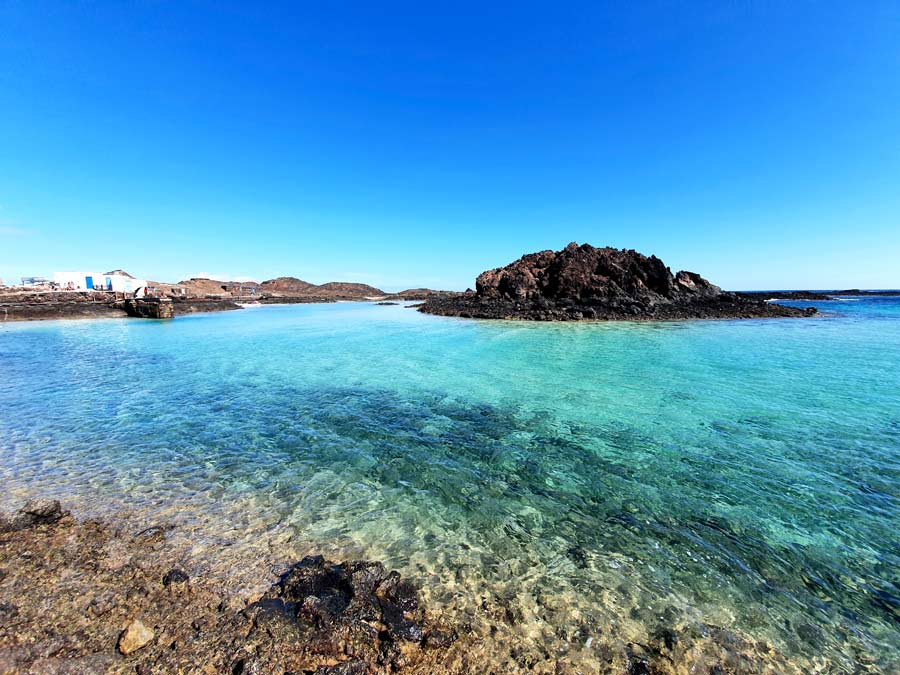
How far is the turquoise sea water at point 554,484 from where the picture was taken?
3.72 m

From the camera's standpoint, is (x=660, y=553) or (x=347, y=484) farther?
(x=347, y=484)

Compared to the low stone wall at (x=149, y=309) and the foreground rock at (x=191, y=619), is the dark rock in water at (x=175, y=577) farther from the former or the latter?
the low stone wall at (x=149, y=309)

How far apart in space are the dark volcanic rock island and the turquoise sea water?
27.2 m

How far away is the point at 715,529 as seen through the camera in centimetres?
513

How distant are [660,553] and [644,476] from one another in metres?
2.21

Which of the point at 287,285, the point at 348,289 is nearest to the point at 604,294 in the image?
the point at 348,289

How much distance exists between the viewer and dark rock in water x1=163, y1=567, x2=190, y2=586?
3980mm

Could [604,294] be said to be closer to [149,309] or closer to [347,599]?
[347,599]

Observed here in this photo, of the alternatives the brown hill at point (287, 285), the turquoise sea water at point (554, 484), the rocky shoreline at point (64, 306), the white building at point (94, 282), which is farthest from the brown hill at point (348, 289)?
the turquoise sea water at point (554, 484)

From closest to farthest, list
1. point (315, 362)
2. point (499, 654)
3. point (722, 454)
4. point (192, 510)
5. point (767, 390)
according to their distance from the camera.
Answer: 1. point (499, 654)
2. point (192, 510)
3. point (722, 454)
4. point (767, 390)
5. point (315, 362)

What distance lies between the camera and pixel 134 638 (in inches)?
124

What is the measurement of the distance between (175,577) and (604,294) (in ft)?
162

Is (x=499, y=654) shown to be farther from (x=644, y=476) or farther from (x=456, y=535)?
(x=644, y=476)

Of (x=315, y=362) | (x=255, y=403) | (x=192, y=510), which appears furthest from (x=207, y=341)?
(x=192, y=510)
